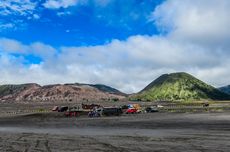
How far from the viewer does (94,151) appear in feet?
77.8

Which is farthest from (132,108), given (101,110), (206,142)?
(206,142)

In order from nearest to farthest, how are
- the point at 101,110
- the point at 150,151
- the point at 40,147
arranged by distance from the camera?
the point at 150,151 < the point at 40,147 < the point at 101,110

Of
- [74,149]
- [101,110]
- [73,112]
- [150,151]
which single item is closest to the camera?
[150,151]

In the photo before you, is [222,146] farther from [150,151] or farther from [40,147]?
[40,147]

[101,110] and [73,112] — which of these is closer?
[101,110]

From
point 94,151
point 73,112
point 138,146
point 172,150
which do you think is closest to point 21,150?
point 94,151

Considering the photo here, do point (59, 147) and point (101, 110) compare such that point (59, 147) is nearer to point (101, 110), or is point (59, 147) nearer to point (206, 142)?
point (206, 142)

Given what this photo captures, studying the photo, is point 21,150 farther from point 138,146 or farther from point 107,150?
point 138,146

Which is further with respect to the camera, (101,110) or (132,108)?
(132,108)

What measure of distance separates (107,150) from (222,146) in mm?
6939

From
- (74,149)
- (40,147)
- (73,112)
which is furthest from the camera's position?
(73,112)

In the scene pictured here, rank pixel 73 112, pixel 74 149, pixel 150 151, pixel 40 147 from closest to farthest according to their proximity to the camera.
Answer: pixel 150 151
pixel 74 149
pixel 40 147
pixel 73 112

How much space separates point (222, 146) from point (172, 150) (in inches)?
133

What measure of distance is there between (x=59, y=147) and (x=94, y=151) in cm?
374
